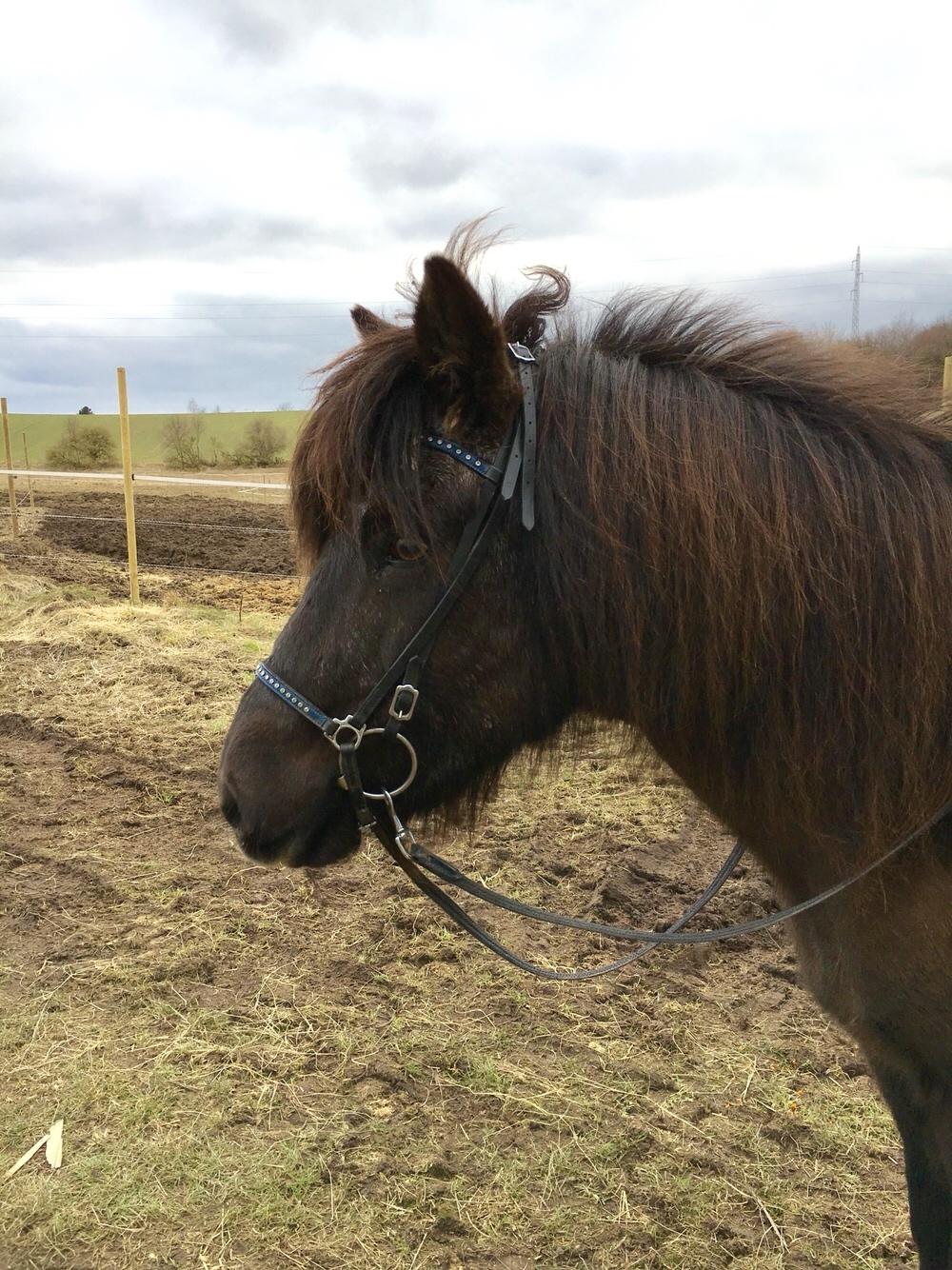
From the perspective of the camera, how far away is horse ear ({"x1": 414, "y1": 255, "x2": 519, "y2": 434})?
1447mm

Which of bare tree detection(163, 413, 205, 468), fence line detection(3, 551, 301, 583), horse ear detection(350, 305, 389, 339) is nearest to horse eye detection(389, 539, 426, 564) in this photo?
horse ear detection(350, 305, 389, 339)

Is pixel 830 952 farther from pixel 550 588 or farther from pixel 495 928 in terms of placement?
pixel 495 928

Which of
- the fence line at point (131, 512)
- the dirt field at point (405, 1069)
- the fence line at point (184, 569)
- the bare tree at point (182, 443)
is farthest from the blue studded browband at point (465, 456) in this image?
the bare tree at point (182, 443)

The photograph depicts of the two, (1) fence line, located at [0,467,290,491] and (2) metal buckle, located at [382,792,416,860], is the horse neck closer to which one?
(2) metal buckle, located at [382,792,416,860]

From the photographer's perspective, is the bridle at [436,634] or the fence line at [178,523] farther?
the fence line at [178,523]

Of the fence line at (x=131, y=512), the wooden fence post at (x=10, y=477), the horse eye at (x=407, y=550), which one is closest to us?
the horse eye at (x=407, y=550)

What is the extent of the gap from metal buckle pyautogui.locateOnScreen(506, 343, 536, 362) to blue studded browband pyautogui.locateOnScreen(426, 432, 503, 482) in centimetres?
22

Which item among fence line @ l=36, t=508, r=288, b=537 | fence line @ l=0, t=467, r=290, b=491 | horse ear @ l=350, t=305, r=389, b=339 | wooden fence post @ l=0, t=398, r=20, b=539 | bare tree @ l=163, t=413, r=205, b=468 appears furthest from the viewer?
bare tree @ l=163, t=413, r=205, b=468

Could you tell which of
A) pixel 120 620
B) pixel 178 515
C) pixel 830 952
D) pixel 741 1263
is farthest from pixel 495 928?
pixel 178 515

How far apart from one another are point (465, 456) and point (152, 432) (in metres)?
48.7

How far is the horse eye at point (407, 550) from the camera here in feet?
5.14

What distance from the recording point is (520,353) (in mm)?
1640

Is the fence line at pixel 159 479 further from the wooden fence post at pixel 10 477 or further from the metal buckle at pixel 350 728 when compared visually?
the metal buckle at pixel 350 728

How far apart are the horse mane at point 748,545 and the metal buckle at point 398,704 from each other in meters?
0.29
